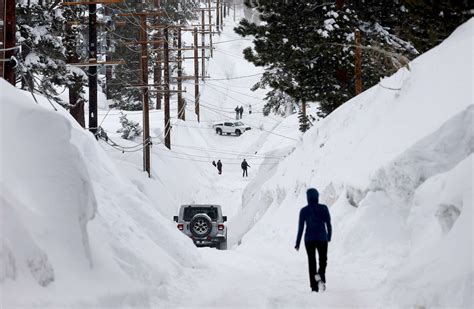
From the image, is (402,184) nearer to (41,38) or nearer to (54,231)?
(54,231)

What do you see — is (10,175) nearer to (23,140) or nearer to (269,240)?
(23,140)

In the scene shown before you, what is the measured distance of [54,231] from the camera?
30.6 ft

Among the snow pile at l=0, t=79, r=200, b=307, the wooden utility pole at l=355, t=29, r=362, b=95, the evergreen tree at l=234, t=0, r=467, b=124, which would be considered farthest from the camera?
the evergreen tree at l=234, t=0, r=467, b=124

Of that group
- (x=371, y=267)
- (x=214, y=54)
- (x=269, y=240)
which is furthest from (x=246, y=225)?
(x=214, y=54)

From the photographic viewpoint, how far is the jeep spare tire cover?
889 inches

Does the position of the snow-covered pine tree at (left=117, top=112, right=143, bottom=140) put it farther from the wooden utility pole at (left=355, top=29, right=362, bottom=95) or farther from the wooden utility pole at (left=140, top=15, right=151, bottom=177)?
the wooden utility pole at (left=355, top=29, right=362, bottom=95)

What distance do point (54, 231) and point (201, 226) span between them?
532 inches

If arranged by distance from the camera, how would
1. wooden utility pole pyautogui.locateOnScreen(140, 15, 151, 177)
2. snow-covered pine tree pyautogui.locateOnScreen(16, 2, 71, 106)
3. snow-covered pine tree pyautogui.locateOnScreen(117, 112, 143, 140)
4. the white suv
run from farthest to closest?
the white suv
snow-covered pine tree pyautogui.locateOnScreen(117, 112, 143, 140)
wooden utility pole pyautogui.locateOnScreen(140, 15, 151, 177)
snow-covered pine tree pyautogui.locateOnScreen(16, 2, 71, 106)

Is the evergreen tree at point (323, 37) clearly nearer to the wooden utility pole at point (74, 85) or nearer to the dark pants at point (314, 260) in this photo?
Answer: the wooden utility pole at point (74, 85)

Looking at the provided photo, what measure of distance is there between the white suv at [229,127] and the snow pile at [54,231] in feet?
195

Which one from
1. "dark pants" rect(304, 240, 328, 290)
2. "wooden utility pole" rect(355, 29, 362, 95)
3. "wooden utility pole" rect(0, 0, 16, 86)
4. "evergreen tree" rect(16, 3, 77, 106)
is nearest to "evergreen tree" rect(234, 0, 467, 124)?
"wooden utility pole" rect(355, 29, 362, 95)

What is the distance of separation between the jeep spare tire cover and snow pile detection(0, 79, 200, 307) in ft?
34.2

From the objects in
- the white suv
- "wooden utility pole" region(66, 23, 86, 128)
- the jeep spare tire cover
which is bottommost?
the white suv

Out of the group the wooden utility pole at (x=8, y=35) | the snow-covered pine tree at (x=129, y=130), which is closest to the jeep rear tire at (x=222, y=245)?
the wooden utility pole at (x=8, y=35)
